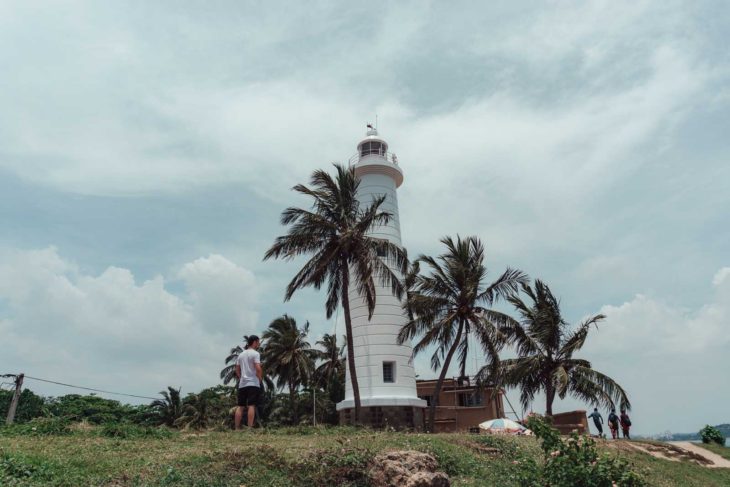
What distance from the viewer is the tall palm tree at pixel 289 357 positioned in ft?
140

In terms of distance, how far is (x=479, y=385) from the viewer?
2847cm

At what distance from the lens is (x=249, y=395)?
13.2 meters

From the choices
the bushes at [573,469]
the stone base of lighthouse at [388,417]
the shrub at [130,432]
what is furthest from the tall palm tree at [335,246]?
the bushes at [573,469]

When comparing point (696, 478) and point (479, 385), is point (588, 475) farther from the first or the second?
point (479, 385)

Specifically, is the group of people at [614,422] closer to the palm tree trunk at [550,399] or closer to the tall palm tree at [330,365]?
the palm tree trunk at [550,399]

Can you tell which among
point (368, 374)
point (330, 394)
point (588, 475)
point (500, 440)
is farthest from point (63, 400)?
point (588, 475)

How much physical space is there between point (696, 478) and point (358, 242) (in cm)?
1417

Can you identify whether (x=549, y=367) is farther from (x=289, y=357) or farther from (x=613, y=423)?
(x=289, y=357)

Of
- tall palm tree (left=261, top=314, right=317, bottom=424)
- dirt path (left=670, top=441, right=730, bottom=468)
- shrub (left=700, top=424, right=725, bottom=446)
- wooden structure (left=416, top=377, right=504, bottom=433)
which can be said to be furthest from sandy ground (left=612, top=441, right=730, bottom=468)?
tall palm tree (left=261, top=314, right=317, bottom=424)

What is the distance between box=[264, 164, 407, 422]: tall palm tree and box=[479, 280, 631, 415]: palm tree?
24.2 ft

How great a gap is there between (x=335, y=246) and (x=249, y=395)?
1024 cm

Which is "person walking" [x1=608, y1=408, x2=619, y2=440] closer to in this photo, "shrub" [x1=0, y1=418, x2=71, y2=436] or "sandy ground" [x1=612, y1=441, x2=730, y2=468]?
"sandy ground" [x1=612, y1=441, x2=730, y2=468]

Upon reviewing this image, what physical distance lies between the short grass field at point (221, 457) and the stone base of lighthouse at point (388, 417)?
10747mm

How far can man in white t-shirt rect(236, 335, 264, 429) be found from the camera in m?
13.0
